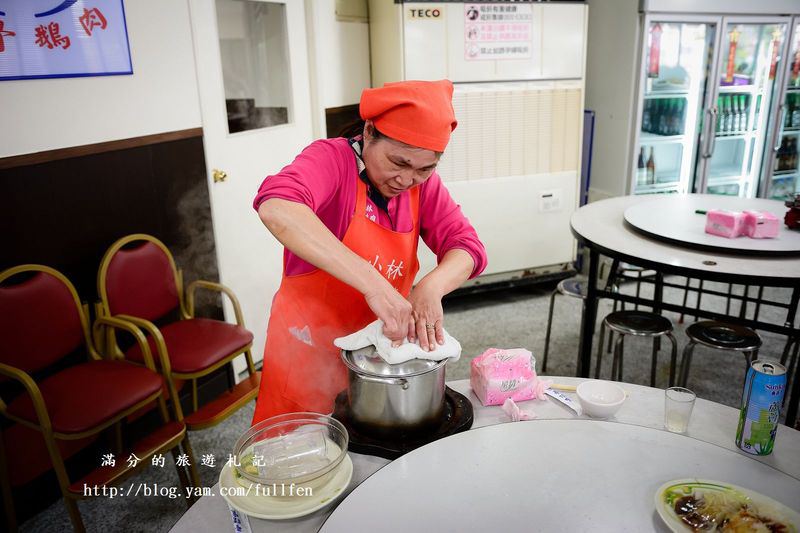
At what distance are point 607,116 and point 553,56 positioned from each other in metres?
0.96

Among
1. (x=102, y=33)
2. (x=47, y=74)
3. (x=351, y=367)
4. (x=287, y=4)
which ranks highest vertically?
(x=287, y=4)

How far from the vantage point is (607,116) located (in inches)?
197

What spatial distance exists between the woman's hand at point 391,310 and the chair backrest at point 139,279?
5.91ft

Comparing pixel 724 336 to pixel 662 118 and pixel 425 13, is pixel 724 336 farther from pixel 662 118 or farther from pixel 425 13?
pixel 662 118

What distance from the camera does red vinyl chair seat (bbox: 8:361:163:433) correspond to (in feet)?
6.95

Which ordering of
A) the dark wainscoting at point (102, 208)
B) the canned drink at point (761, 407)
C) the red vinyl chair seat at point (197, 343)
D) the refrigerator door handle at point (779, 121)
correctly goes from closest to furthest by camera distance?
the canned drink at point (761, 407) < the dark wainscoting at point (102, 208) < the red vinyl chair seat at point (197, 343) < the refrigerator door handle at point (779, 121)

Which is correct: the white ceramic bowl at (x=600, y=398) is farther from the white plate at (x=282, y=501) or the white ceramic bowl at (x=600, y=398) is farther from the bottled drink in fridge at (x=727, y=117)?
the bottled drink in fridge at (x=727, y=117)

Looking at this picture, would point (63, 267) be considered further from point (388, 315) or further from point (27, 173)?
point (388, 315)

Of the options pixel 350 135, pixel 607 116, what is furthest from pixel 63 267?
pixel 607 116

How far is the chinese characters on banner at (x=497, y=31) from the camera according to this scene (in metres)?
4.04

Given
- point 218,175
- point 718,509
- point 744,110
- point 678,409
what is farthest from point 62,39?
point 744,110

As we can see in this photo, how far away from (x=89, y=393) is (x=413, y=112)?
1732mm

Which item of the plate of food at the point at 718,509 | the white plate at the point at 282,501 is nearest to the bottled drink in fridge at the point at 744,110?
the plate of food at the point at 718,509

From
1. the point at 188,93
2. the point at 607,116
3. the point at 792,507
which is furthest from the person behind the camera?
the point at 607,116
